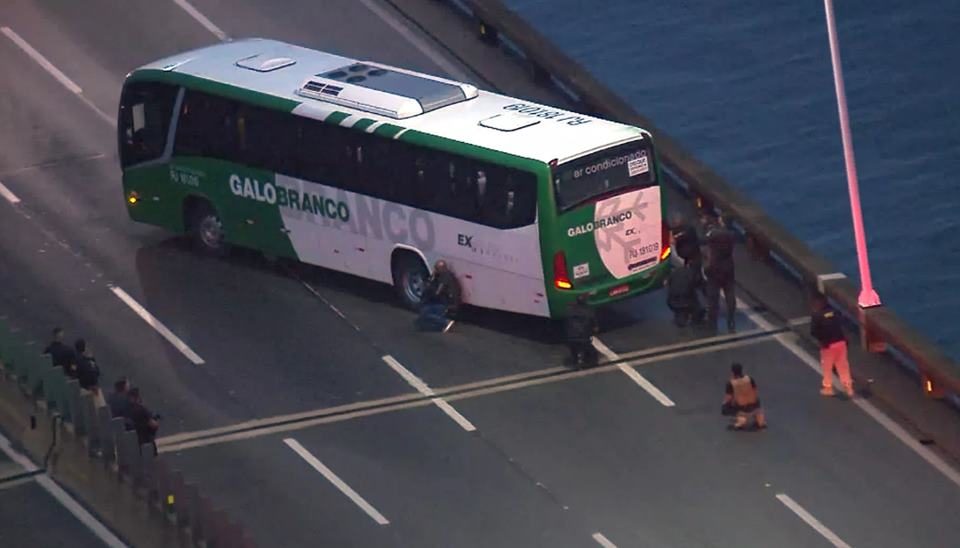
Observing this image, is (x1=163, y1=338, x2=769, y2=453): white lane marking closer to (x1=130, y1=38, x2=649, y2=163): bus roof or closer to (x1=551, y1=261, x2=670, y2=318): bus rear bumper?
(x1=551, y1=261, x2=670, y2=318): bus rear bumper

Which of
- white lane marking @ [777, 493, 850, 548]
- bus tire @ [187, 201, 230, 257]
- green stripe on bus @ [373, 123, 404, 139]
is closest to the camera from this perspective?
white lane marking @ [777, 493, 850, 548]

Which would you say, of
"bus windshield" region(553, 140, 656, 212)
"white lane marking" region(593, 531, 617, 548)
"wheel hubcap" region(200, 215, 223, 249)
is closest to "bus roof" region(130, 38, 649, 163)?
"bus windshield" region(553, 140, 656, 212)

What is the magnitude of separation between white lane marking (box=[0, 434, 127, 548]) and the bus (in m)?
6.69

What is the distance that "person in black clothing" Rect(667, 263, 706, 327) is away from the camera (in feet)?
95.0

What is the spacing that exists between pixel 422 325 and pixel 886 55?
2540cm

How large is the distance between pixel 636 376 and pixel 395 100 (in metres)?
5.51

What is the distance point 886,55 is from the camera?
168ft

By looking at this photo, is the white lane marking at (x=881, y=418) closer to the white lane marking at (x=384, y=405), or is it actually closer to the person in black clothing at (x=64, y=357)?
the white lane marking at (x=384, y=405)

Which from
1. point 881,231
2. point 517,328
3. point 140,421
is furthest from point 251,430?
point 881,231

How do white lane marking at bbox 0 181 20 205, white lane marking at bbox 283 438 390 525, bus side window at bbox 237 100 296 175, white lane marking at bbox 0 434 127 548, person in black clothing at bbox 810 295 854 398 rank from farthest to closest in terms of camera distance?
1. white lane marking at bbox 0 181 20 205
2. bus side window at bbox 237 100 296 175
3. person in black clothing at bbox 810 295 854 398
4. white lane marking at bbox 283 438 390 525
5. white lane marking at bbox 0 434 127 548

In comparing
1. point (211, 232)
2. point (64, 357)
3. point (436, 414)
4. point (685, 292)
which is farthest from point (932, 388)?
point (64, 357)

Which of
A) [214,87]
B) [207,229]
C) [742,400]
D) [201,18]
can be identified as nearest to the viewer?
[742,400]

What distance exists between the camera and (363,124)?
29578 mm

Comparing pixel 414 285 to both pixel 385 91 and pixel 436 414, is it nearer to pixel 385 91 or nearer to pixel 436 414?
pixel 385 91
